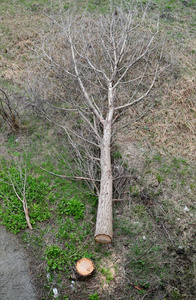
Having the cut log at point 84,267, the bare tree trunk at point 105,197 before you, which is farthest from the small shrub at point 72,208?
the cut log at point 84,267

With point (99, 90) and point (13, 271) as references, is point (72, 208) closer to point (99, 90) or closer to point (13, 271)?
point (13, 271)

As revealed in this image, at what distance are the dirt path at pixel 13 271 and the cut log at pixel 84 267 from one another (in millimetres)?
688

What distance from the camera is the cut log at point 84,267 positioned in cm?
353

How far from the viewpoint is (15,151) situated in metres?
5.73

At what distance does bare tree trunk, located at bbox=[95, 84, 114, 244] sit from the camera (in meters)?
3.91

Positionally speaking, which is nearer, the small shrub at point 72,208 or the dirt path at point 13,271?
the dirt path at point 13,271

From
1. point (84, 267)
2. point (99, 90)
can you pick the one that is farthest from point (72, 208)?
point (99, 90)

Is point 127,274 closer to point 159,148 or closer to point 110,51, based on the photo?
point 159,148

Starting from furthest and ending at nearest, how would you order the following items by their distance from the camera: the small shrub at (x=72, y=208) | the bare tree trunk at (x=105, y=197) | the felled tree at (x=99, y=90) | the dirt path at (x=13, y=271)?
the felled tree at (x=99, y=90)
the small shrub at (x=72, y=208)
the bare tree trunk at (x=105, y=197)
the dirt path at (x=13, y=271)

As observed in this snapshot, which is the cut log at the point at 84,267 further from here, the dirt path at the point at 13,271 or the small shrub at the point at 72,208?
the small shrub at the point at 72,208

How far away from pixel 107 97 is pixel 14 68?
3.44 metres

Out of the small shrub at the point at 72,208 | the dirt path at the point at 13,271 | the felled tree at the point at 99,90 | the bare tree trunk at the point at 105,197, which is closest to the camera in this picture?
the dirt path at the point at 13,271

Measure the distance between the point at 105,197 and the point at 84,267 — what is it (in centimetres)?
121

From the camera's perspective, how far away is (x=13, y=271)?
12.1 feet
